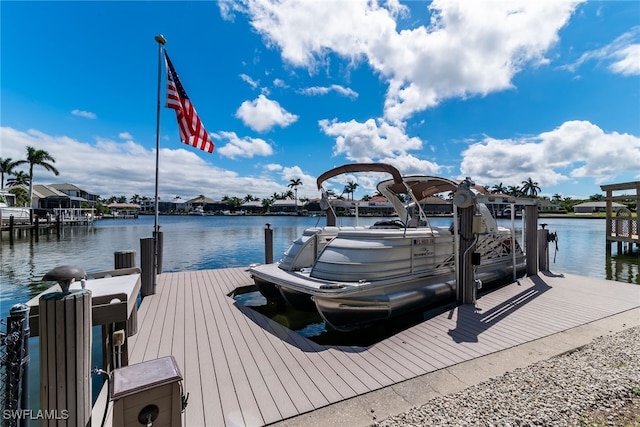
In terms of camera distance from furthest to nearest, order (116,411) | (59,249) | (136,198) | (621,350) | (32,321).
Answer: (136,198) < (59,249) < (621,350) < (32,321) < (116,411)

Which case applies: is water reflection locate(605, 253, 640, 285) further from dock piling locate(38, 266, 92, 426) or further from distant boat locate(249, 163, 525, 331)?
dock piling locate(38, 266, 92, 426)

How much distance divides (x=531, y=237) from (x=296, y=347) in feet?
23.8

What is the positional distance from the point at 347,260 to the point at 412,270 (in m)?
1.45

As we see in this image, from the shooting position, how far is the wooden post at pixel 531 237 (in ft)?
25.8

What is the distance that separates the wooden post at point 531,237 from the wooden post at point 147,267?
914 centimetres

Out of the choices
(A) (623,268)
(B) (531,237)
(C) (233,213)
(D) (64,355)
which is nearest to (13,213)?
(D) (64,355)

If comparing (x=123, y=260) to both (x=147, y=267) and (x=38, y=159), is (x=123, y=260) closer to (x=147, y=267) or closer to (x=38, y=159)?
(x=147, y=267)

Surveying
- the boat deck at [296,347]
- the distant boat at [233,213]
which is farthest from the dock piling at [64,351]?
the distant boat at [233,213]

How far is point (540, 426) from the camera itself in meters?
2.47

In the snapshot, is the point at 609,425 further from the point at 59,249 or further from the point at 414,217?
the point at 59,249

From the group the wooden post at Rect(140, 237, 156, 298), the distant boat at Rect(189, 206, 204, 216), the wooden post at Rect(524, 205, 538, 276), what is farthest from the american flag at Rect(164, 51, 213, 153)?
the distant boat at Rect(189, 206, 204, 216)

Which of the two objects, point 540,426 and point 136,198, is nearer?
point 540,426

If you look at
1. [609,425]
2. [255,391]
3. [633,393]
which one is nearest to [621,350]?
[633,393]

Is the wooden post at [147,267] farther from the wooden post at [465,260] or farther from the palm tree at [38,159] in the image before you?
the palm tree at [38,159]
